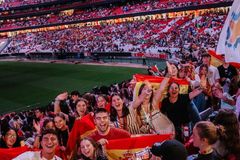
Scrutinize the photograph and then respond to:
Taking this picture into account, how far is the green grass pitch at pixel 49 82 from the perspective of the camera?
24339mm

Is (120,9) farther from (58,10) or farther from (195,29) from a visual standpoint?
(195,29)

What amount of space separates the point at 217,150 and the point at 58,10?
82767mm

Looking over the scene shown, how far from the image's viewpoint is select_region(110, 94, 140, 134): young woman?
625cm

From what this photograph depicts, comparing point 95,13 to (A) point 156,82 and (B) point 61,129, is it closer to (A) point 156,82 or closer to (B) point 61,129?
(A) point 156,82

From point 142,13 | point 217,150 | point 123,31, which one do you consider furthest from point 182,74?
point 142,13

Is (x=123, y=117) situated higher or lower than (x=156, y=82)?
lower

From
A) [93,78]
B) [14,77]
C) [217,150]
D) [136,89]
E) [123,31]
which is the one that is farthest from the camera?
[123,31]

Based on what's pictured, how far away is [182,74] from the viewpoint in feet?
27.6

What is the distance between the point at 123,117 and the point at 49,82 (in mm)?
25060

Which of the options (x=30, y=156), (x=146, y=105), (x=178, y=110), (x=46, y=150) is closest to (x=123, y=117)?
(x=146, y=105)

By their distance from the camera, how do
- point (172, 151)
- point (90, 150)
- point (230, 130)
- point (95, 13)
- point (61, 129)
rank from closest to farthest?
1. point (172, 151)
2. point (230, 130)
3. point (90, 150)
4. point (61, 129)
5. point (95, 13)

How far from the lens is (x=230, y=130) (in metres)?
4.18

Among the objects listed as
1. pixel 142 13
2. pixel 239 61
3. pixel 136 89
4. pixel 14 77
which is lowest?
pixel 14 77

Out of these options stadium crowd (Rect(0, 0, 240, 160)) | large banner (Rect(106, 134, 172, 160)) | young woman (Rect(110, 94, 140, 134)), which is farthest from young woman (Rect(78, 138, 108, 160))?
young woman (Rect(110, 94, 140, 134))
